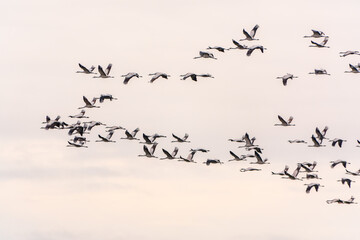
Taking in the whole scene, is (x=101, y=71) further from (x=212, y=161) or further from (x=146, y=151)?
(x=212, y=161)

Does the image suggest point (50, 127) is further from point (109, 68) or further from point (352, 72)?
point (352, 72)

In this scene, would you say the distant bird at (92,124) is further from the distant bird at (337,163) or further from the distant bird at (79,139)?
the distant bird at (337,163)

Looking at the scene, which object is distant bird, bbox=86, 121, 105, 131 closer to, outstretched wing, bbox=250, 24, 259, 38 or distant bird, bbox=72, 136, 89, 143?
distant bird, bbox=72, 136, 89, 143

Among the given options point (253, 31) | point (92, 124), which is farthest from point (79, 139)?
point (253, 31)

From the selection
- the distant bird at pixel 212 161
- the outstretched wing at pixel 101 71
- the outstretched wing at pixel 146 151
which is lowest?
the distant bird at pixel 212 161

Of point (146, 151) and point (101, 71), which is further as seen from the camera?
point (146, 151)

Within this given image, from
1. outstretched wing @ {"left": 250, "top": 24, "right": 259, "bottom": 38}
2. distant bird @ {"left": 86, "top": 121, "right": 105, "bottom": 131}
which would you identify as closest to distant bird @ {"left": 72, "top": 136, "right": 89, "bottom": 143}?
distant bird @ {"left": 86, "top": 121, "right": 105, "bottom": 131}

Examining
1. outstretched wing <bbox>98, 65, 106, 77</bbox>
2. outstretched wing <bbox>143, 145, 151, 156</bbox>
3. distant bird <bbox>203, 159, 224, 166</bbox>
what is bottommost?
distant bird <bbox>203, 159, 224, 166</bbox>

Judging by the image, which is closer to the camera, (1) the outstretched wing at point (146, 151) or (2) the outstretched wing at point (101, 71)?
(2) the outstretched wing at point (101, 71)

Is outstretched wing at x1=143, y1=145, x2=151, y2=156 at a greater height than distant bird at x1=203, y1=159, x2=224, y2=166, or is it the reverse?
outstretched wing at x1=143, y1=145, x2=151, y2=156

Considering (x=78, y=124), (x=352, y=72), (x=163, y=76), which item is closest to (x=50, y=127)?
(x=78, y=124)

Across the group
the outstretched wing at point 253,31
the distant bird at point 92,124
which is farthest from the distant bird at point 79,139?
Result: the outstretched wing at point 253,31

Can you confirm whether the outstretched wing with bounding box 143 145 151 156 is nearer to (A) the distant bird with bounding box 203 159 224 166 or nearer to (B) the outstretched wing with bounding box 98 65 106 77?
(A) the distant bird with bounding box 203 159 224 166

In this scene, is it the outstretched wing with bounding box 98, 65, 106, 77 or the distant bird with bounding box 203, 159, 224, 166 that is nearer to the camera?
the outstretched wing with bounding box 98, 65, 106, 77
